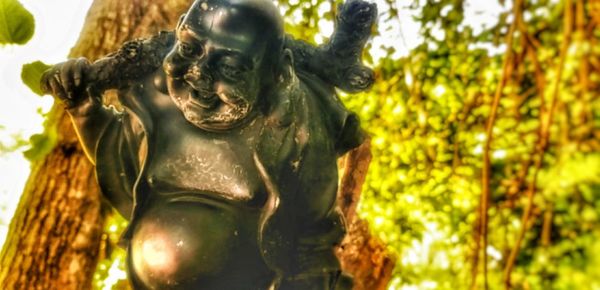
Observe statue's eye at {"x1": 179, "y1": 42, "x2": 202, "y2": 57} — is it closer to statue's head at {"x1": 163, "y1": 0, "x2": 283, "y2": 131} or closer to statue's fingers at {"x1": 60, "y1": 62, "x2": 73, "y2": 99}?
statue's head at {"x1": 163, "y1": 0, "x2": 283, "y2": 131}

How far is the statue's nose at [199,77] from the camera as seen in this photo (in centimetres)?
52

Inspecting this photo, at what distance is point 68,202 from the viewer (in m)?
1.23

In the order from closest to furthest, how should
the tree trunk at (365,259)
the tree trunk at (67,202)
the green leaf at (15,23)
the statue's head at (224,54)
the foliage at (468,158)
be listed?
1. the statue's head at (224,54)
2. the green leaf at (15,23)
3. the tree trunk at (67,202)
4. the tree trunk at (365,259)
5. the foliage at (468,158)

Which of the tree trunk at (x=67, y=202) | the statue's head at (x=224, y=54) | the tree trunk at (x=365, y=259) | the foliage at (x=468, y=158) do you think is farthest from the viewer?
the foliage at (x=468, y=158)

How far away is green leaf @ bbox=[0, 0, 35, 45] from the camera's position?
662mm

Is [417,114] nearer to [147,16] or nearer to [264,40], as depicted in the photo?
[147,16]

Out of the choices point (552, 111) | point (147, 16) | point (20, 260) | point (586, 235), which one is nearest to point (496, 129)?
point (586, 235)

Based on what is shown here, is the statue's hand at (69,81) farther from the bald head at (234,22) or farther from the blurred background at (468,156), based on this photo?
the blurred background at (468,156)

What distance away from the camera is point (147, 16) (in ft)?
4.12

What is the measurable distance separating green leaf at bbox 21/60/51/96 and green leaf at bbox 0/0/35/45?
0.03 metres

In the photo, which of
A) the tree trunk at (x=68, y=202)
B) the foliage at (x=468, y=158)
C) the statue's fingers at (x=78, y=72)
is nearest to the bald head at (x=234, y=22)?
the statue's fingers at (x=78, y=72)

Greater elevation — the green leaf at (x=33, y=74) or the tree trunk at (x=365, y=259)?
the green leaf at (x=33, y=74)

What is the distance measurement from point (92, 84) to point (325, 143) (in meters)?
0.22

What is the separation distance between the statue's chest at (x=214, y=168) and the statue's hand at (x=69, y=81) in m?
0.09
